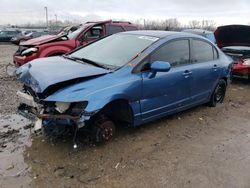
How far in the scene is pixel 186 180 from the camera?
12.1 ft

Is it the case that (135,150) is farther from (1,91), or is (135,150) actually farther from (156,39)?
(1,91)

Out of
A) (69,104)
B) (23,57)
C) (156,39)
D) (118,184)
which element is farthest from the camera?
(23,57)

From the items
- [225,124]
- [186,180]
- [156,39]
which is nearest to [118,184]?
A: [186,180]

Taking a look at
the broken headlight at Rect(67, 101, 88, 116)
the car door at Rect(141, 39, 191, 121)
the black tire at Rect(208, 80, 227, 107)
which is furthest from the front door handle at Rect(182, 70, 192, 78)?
the broken headlight at Rect(67, 101, 88, 116)

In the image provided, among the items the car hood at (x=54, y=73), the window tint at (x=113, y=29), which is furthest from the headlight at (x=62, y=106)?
the window tint at (x=113, y=29)

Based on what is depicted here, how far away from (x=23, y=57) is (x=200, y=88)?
4812 millimetres

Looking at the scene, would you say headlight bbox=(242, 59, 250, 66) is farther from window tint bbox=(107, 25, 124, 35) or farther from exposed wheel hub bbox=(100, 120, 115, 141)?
exposed wheel hub bbox=(100, 120, 115, 141)

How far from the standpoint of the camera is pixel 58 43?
879cm

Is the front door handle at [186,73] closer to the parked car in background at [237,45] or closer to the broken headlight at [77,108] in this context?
the broken headlight at [77,108]

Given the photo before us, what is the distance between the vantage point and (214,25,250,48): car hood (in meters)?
9.84

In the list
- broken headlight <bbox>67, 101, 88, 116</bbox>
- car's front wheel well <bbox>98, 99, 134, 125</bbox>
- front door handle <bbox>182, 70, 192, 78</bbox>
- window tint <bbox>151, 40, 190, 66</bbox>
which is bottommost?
car's front wheel well <bbox>98, 99, 134, 125</bbox>

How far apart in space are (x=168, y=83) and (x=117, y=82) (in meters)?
1.07

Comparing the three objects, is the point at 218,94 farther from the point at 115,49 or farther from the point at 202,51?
the point at 115,49

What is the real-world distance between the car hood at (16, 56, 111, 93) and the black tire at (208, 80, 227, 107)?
303cm
